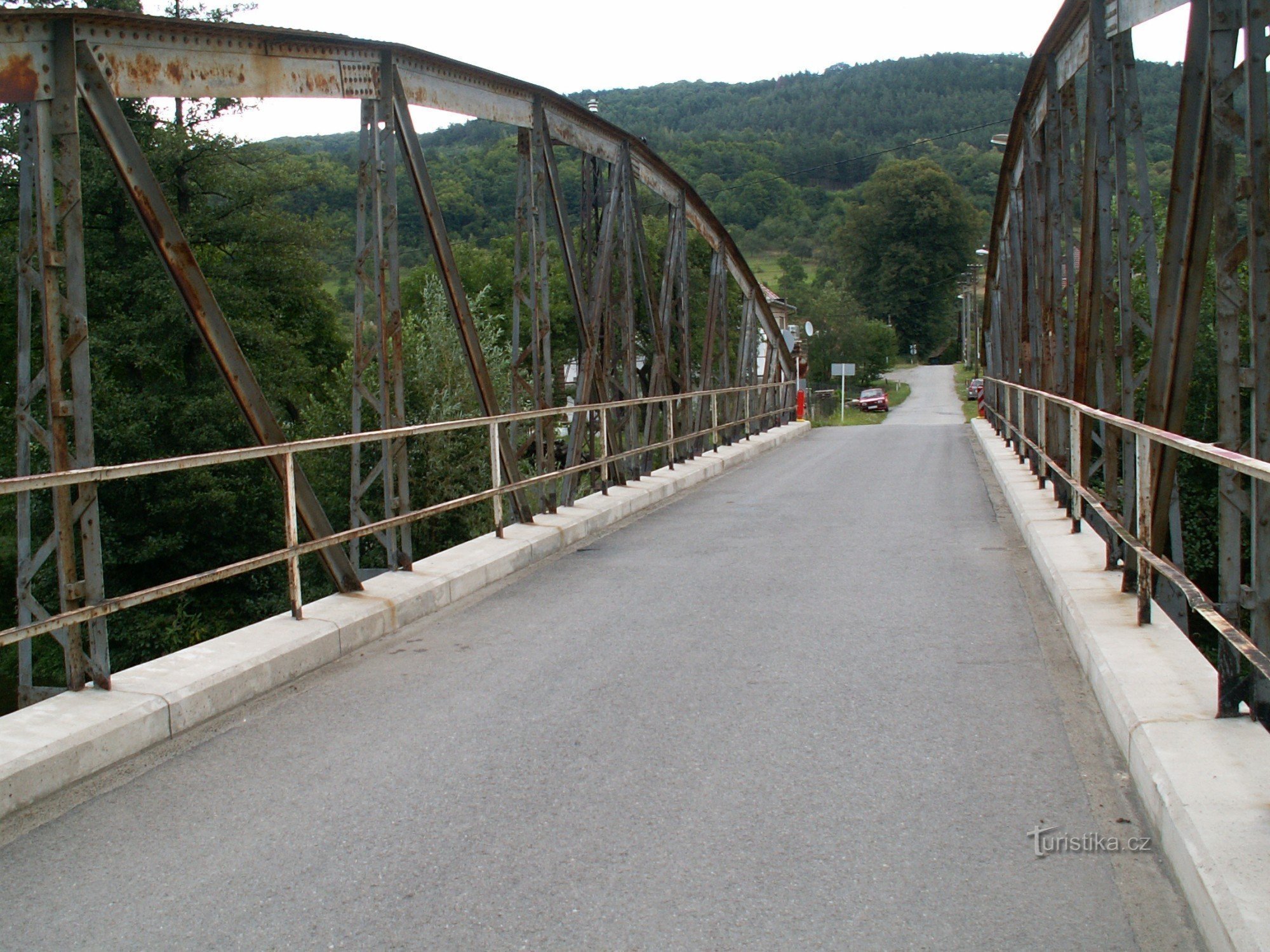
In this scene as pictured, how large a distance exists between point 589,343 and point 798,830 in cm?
916

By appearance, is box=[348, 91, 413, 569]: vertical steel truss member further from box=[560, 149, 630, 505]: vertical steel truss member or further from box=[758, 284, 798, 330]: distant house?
box=[758, 284, 798, 330]: distant house

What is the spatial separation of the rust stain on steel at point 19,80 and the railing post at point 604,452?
7943 mm

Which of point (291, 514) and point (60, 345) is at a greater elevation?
point (60, 345)

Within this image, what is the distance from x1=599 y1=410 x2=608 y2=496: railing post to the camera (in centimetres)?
1297

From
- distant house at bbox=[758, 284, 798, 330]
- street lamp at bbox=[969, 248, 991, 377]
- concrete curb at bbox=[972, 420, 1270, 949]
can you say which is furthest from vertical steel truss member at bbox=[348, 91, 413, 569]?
street lamp at bbox=[969, 248, 991, 377]

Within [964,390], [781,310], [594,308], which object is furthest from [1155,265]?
[964,390]

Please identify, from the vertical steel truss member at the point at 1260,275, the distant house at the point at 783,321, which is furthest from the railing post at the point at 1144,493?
the distant house at the point at 783,321

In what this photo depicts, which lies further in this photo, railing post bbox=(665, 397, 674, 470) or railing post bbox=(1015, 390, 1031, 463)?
railing post bbox=(665, 397, 674, 470)

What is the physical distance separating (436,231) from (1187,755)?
6.80 metres

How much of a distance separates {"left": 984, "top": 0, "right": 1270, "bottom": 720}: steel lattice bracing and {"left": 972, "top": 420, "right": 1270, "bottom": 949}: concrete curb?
220mm

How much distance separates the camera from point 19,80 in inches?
207

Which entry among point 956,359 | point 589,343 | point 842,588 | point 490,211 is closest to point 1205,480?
point 589,343

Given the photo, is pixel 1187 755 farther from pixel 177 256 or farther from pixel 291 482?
pixel 177 256

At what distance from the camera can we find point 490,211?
153ft
